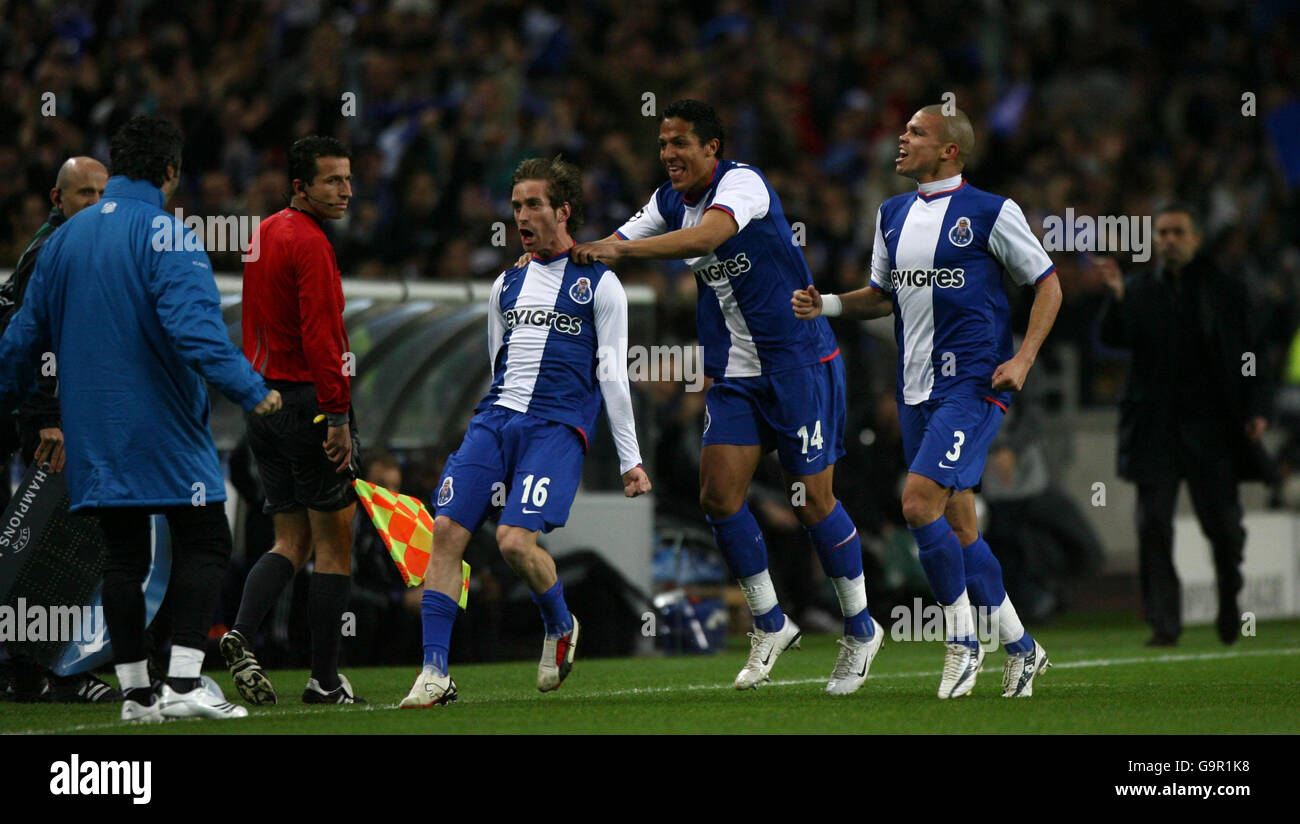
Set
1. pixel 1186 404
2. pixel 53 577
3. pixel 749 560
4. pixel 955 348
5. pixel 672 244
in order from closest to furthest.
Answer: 1. pixel 672 244
2. pixel 955 348
3. pixel 749 560
4. pixel 53 577
5. pixel 1186 404

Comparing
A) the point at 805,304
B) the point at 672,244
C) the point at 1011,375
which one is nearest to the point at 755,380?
the point at 805,304

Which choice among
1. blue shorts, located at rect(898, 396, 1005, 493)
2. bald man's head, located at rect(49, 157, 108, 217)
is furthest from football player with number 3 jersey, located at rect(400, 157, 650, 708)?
bald man's head, located at rect(49, 157, 108, 217)

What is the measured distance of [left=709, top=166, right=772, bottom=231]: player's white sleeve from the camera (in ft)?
25.5

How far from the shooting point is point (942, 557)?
7.64 metres

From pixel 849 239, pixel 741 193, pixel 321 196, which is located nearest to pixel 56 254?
pixel 321 196

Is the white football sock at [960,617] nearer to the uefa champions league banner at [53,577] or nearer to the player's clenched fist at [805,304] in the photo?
the player's clenched fist at [805,304]

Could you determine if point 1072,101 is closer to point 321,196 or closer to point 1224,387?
point 1224,387

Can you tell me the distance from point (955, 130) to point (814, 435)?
1.42 meters

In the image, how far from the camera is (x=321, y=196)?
7801 millimetres

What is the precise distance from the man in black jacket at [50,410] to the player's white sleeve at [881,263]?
11.3 ft

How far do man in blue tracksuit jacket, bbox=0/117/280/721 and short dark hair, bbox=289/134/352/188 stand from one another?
0.79m

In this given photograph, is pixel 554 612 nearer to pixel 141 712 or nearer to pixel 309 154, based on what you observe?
pixel 141 712
